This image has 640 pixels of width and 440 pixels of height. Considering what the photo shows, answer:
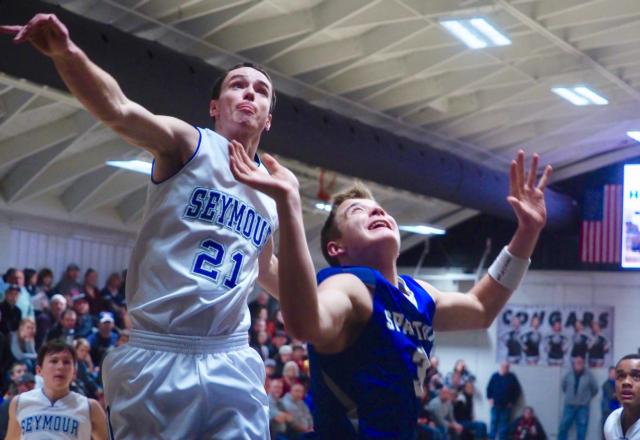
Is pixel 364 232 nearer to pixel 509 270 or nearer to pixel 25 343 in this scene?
pixel 509 270

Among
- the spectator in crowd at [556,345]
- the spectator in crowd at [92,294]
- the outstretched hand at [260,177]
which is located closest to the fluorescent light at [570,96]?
the spectator in crowd at [556,345]

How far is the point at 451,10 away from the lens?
14617 mm

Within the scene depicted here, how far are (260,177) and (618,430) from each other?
5122 mm

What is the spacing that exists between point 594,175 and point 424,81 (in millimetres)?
8287

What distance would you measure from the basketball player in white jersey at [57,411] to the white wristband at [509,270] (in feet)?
13.5

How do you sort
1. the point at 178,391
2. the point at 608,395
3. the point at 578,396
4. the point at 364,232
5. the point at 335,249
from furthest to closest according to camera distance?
1. the point at 578,396
2. the point at 608,395
3. the point at 335,249
4. the point at 364,232
5. the point at 178,391

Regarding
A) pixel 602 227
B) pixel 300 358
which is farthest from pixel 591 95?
pixel 300 358

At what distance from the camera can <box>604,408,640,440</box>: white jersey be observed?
24.1 ft

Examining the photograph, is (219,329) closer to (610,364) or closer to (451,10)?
(451,10)

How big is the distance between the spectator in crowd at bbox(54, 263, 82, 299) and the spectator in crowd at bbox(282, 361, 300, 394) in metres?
3.92

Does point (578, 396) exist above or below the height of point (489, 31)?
below

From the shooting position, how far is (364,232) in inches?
154

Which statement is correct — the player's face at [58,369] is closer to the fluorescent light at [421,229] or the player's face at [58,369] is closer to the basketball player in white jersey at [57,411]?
the basketball player in white jersey at [57,411]

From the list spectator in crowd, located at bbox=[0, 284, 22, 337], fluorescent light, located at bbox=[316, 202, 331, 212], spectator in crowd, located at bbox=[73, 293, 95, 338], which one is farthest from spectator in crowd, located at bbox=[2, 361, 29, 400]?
fluorescent light, located at bbox=[316, 202, 331, 212]
